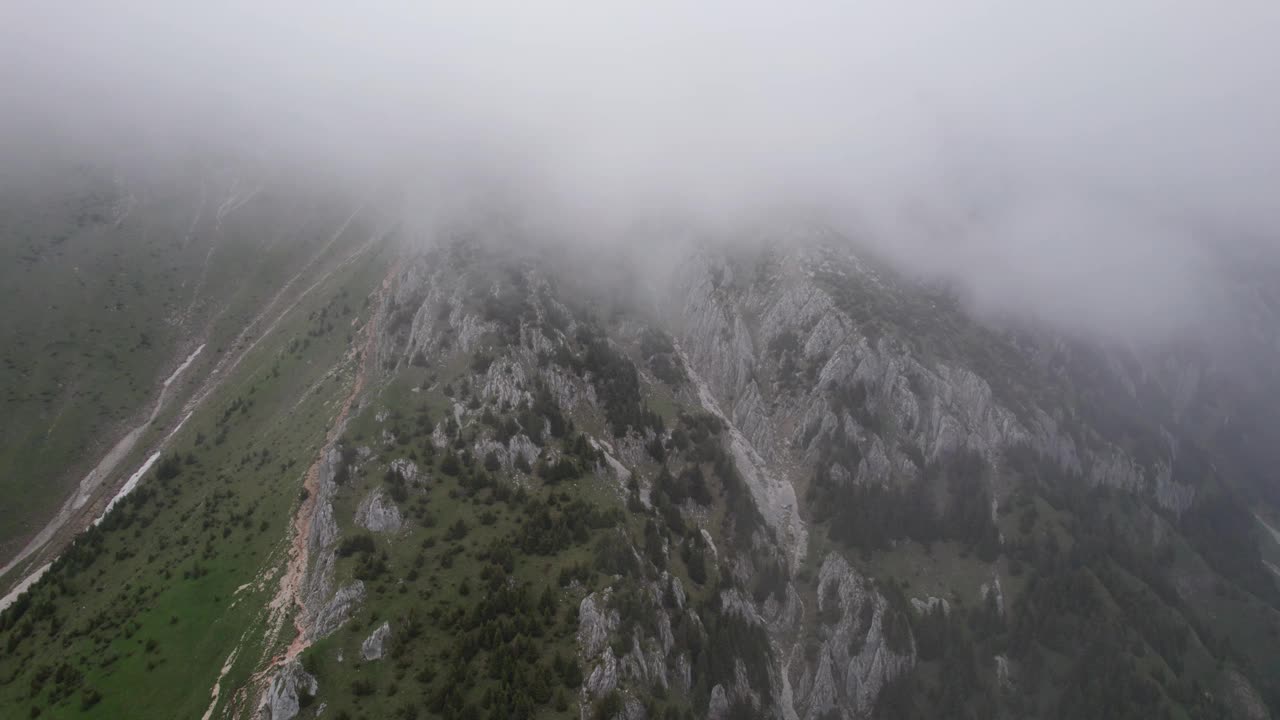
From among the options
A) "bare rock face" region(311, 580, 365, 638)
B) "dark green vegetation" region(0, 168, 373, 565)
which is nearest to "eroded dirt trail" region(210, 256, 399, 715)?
"bare rock face" region(311, 580, 365, 638)

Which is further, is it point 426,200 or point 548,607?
point 426,200

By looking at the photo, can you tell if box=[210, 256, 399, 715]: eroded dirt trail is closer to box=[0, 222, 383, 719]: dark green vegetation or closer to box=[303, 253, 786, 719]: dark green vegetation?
box=[0, 222, 383, 719]: dark green vegetation

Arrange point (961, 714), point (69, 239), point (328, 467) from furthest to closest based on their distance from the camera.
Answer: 1. point (69, 239)
2. point (961, 714)
3. point (328, 467)

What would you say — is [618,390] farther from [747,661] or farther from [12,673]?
[12,673]

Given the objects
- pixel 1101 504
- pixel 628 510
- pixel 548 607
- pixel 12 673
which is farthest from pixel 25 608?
pixel 1101 504

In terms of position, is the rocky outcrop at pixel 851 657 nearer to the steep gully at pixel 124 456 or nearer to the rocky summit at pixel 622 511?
the rocky summit at pixel 622 511

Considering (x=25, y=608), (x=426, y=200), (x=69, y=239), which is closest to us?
(x=25, y=608)

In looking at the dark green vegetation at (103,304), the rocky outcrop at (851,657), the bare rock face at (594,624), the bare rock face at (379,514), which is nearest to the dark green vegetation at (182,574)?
the bare rock face at (379,514)
